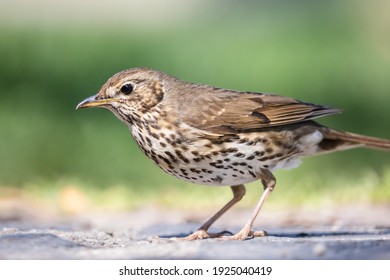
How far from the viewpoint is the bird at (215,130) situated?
6430 mm

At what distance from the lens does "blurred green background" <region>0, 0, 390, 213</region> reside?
386 inches

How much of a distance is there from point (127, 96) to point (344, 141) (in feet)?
6.22

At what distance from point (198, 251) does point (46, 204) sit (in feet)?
13.4

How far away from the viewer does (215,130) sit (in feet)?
21.6

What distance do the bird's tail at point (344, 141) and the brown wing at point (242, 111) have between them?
1.20 ft

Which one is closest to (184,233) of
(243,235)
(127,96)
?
(243,235)

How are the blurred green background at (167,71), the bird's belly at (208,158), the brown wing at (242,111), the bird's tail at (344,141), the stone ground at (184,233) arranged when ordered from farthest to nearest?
1. the blurred green background at (167,71)
2. the bird's tail at (344,141)
3. the brown wing at (242,111)
4. the bird's belly at (208,158)
5. the stone ground at (184,233)

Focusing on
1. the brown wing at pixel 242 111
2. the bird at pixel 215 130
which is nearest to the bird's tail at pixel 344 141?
the bird at pixel 215 130

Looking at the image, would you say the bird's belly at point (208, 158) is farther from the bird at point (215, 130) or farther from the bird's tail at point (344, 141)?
the bird's tail at point (344, 141)

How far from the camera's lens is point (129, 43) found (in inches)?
606

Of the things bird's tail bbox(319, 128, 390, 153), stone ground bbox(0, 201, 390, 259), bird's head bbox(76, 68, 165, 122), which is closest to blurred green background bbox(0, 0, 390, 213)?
stone ground bbox(0, 201, 390, 259)

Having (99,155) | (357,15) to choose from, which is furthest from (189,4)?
(99,155)

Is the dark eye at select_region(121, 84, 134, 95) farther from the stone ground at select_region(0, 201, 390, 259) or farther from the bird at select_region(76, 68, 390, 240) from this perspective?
the stone ground at select_region(0, 201, 390, 259)

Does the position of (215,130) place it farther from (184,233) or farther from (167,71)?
(167,71)
